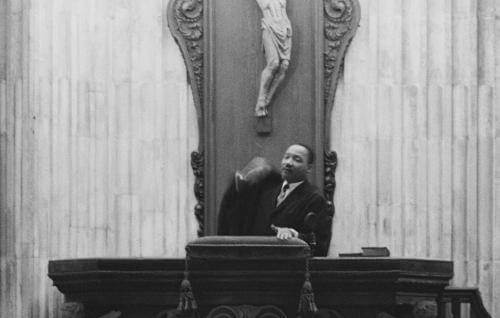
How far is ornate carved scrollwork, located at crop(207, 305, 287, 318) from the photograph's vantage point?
1340cm

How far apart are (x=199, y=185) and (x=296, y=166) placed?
A: 9.69 ft

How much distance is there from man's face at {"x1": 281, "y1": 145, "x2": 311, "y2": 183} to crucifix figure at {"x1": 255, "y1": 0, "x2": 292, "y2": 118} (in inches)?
110

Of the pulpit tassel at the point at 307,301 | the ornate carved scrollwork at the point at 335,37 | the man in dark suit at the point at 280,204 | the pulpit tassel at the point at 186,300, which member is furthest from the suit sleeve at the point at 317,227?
the ornate carved scrollwork at the point at 335,37

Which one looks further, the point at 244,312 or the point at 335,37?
the point at 335,37

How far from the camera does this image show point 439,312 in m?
14.9

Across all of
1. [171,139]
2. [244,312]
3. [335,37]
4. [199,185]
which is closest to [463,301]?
[199,185]

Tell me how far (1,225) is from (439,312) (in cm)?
488

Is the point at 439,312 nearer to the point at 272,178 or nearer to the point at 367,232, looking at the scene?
the point at 272,178

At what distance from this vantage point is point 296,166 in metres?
15.1

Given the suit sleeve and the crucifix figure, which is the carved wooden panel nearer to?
the crucifix figure

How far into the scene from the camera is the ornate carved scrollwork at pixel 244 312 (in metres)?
13.4

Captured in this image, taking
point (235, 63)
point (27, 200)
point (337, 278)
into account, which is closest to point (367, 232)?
point (235, 63)

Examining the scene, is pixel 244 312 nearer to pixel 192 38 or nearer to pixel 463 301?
pixel 463 301

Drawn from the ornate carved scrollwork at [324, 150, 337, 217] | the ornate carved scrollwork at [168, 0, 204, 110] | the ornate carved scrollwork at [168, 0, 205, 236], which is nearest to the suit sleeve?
the ornate carved scrollwork at [324, 150, 337, 217]
